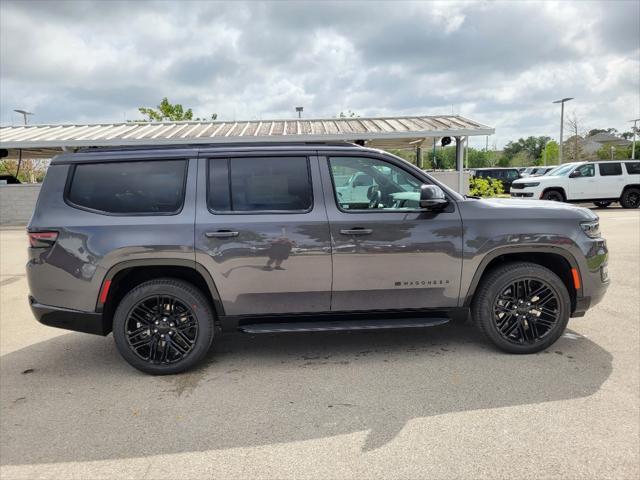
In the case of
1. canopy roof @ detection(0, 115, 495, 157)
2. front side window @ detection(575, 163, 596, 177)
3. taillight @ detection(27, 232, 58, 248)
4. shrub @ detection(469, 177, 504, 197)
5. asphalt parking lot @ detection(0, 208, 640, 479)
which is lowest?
asphalt parking lot @ detection(0, 208, 640, 479)

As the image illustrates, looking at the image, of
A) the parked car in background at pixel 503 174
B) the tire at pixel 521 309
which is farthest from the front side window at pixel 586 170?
the tire at pixel 521 309

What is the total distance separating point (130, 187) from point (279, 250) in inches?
53.2

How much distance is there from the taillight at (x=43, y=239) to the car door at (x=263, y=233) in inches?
45.0

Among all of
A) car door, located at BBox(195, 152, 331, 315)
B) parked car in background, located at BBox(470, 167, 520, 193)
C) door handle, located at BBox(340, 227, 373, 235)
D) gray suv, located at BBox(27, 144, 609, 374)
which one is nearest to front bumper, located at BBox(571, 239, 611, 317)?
gray suv, located at BBox(27, 144, 609, 374)

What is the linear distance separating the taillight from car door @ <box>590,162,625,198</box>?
19.0 m

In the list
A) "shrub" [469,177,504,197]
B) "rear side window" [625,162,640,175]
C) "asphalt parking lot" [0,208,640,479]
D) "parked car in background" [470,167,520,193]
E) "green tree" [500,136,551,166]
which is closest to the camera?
"asphalt parking lot" [0,208,640,479]

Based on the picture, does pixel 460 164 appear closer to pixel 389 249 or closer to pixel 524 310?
pixel 524 310

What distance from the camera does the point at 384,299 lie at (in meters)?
3.96

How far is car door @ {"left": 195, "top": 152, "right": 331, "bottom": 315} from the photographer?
3.76 m

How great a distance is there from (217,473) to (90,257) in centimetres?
204

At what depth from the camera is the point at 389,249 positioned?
153 inches

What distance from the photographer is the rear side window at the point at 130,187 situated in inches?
150

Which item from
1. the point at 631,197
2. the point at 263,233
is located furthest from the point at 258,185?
the point at 631,197

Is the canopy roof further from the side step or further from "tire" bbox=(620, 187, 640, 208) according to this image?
the side step
